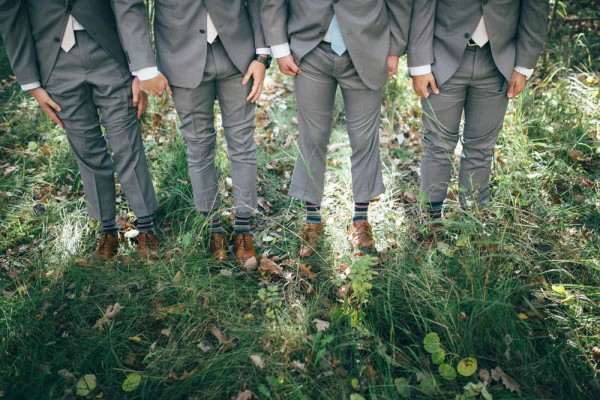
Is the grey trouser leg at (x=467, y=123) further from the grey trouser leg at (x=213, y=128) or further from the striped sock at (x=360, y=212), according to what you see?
the grey trouser leg at (x=213, y=128)

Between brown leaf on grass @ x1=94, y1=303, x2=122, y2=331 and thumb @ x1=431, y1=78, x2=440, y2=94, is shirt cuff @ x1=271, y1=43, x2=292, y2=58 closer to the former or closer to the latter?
thumb @ x1=431, y1=78, x2=440, y2=94

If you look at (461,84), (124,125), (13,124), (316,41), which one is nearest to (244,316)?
(124,125)

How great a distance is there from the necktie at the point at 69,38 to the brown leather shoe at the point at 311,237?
1.80 meters

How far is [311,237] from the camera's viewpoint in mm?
3113

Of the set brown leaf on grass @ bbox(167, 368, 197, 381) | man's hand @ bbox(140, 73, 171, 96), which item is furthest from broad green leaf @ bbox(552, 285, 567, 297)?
man's hand @ bbox(140, 73, 171, 96)

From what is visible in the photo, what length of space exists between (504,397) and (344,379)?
71cm

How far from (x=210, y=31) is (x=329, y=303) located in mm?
1697

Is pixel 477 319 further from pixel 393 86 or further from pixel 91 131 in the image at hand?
pixel 393 86

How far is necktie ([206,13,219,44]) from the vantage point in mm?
2658

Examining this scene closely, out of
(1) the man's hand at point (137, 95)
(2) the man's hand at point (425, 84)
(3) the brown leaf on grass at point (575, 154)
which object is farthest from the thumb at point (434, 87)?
(1) the man's hand at point (137, 95)

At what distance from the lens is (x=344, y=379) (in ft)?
7.29

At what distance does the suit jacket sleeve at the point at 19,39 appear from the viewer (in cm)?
254

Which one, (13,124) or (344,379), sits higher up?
(13,124)

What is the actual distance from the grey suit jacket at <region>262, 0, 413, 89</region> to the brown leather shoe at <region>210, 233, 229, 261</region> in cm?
127
